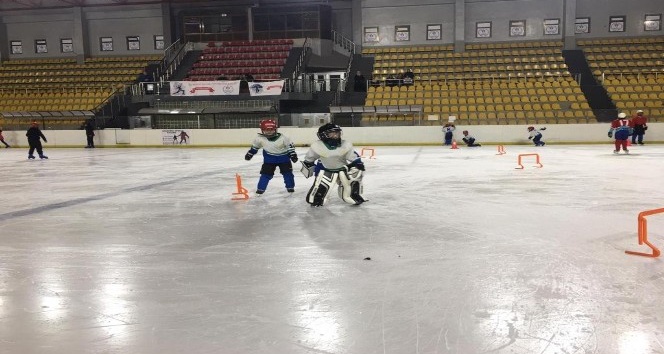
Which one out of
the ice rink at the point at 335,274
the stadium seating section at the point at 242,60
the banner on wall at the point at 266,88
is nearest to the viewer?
the ice rink at the point at 335,274

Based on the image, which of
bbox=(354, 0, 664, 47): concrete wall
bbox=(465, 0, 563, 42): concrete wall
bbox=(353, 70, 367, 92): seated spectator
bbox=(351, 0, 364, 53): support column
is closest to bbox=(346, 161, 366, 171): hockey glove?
bbox=(353, 70, 367, 92): seated spectator

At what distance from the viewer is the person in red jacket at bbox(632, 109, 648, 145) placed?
680 inches

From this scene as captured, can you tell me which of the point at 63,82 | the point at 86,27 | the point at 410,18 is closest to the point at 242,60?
the point at 410,18

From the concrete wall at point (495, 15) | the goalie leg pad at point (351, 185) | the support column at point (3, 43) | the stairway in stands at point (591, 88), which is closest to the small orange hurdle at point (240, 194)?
the goalie leg pad at point (351, 185)

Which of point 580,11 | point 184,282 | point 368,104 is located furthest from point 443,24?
point 184,282

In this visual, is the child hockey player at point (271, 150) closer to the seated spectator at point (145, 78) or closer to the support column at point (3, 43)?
the seated spectator at point (145, 78)

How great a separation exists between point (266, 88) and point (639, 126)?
1394cm

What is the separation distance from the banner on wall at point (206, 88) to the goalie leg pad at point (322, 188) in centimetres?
1528

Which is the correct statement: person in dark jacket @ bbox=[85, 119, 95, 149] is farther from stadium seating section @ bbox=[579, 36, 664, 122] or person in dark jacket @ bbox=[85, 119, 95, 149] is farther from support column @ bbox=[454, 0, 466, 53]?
stadium seating section @ bbox=[579, 36, 664, 122]

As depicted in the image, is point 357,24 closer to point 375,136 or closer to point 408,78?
point 408,78

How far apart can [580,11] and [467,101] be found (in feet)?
33.7

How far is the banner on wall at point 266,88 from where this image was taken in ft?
69.3

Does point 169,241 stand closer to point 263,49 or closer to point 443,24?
point 263,49

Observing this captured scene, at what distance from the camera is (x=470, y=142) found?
18562 millimetres
